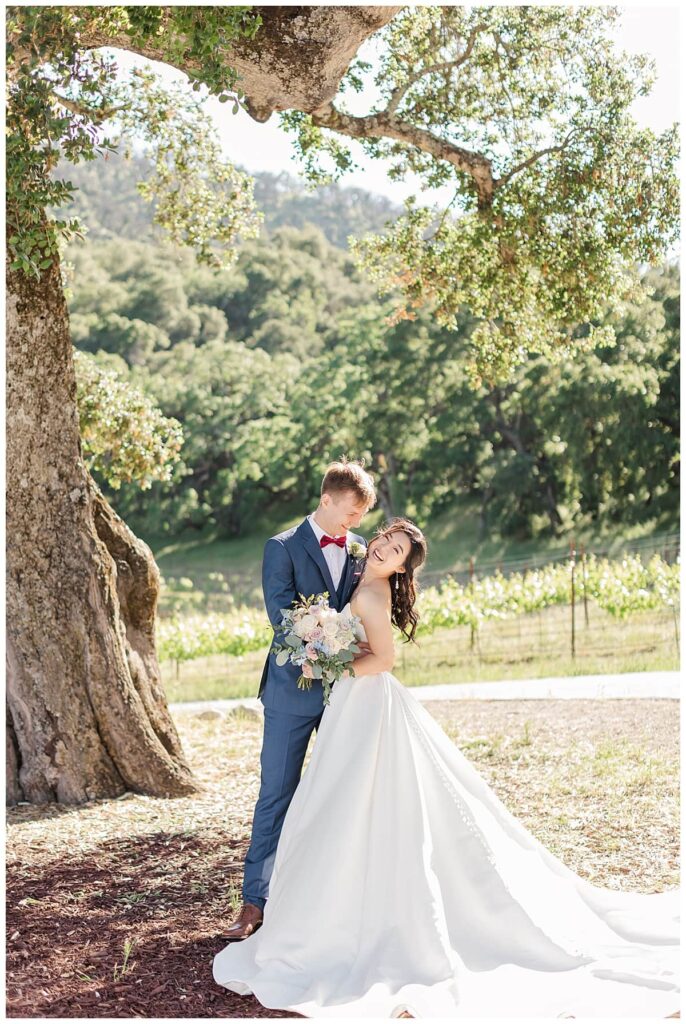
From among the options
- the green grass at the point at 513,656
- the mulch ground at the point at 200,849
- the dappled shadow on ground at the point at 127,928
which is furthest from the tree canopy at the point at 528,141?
the dappled shadow on ground at the point at 127,928

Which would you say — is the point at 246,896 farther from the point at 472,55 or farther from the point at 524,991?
the point at 472,55

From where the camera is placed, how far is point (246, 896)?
13.6 ft

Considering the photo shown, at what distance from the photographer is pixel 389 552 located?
395 centimetres

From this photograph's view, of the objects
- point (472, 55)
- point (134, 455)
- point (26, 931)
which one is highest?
point (472, 55)

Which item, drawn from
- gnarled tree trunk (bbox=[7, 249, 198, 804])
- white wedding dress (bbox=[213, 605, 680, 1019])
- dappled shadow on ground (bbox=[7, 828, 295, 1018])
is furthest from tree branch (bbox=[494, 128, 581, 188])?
dappled shadow on ground (bbox=[7, 828, 295, 1018])

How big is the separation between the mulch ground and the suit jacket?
1043mm

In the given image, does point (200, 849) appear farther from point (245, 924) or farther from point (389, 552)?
point (389, 552)

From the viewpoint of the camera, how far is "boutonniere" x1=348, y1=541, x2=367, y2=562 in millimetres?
4176

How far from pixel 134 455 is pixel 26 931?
5123 millimetres

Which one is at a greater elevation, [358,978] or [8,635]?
[8,635]

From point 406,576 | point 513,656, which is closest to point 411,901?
point 406,576

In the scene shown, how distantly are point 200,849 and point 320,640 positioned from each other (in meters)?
2.19

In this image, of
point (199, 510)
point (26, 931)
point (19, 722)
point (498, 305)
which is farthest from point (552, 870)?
point (199, 510)

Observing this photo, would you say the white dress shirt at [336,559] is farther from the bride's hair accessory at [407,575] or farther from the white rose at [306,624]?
the white rose at [306,624]
